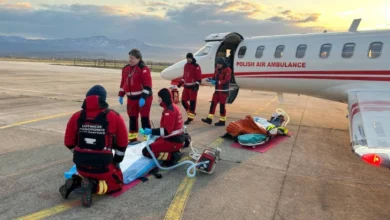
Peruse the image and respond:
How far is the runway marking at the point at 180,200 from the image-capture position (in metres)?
4.16

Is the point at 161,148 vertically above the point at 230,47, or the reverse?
the point at 230,47

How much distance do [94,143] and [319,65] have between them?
308 inches

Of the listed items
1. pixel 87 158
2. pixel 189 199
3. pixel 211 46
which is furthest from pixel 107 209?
pixel 211 46

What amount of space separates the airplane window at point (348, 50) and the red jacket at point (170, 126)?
614 cm

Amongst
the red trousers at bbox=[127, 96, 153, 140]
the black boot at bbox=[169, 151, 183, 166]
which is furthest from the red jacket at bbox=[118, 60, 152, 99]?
the black boot at bbox=[169, 151, 183, 166]

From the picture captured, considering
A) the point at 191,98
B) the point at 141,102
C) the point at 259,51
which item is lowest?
the point at 191,98

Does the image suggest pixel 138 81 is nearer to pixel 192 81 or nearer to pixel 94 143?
pixel 94 143

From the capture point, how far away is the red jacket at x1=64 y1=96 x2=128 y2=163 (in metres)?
4.23

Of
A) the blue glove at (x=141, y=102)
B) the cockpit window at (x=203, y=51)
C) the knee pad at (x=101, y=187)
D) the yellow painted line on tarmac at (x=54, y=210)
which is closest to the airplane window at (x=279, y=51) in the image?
the cockpit window at (x=203, y=51)

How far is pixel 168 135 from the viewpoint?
18.7 ft

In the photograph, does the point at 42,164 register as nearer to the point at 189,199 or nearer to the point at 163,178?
the point at 163,178

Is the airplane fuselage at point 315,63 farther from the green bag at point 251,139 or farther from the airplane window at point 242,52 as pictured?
the green bag at point 251,139

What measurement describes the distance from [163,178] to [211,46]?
822 cm

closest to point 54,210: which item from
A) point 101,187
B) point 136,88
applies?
point 101,187
